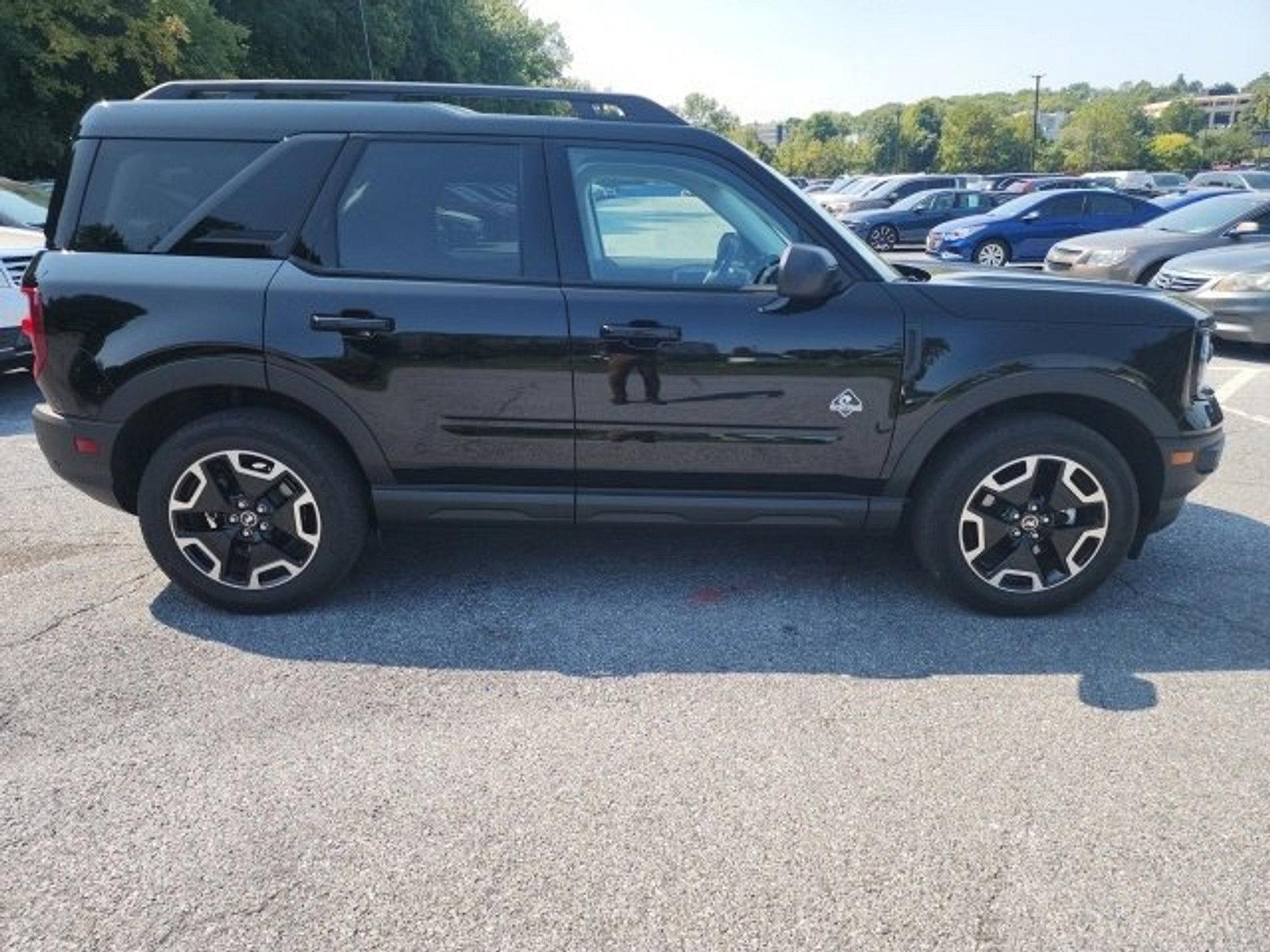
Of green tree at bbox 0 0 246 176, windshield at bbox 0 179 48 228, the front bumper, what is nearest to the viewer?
the front bumper

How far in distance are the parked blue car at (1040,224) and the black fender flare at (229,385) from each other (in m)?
15.3

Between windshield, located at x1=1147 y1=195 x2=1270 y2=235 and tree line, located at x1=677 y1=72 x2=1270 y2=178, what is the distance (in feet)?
210

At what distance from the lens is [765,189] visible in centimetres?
338

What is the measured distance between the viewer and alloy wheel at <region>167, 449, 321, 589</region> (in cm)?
342

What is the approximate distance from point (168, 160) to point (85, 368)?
812 mm

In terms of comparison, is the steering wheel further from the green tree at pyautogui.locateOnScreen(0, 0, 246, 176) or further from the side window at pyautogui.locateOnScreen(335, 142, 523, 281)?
the green tree at pyautogui.locateOnScreen(0, 0, 246, 176)

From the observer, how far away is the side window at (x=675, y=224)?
338 centimetres

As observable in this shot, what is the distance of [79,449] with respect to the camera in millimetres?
3416

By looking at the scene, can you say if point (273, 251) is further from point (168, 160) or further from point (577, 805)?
point (577, 805)

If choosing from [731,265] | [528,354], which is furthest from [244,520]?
Answer: [731,265]

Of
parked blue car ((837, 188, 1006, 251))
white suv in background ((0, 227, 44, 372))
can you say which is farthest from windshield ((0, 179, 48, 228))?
parked blue car ((837, 188, 1006, 251))

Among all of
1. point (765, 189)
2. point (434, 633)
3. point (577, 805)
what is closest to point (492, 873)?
point (577, 805)

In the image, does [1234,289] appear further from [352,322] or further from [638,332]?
[352,322]

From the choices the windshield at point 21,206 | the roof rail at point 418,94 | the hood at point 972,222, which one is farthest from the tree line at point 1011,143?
the roof rail at point 418,94
